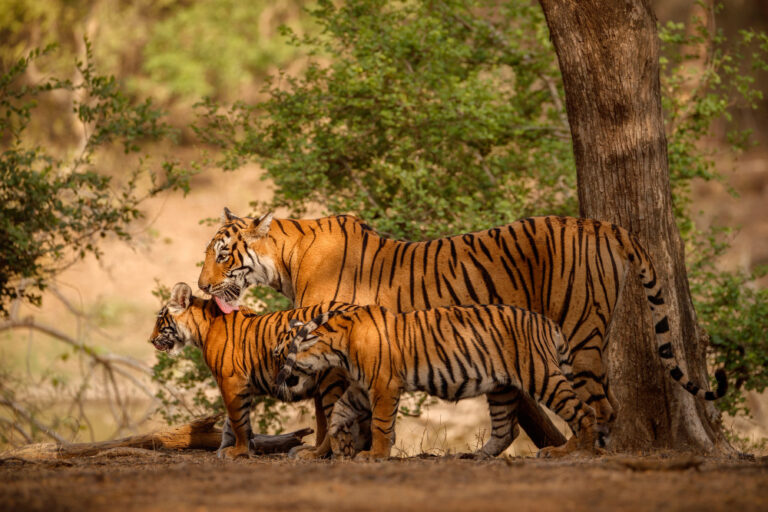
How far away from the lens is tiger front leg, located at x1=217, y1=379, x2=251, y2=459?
6.09 meters

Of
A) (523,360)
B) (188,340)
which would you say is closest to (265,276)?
(188,340)

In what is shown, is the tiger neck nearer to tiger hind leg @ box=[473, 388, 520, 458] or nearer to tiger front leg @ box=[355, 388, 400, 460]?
tiger front leg @ box=[355, 388, 400, 460]

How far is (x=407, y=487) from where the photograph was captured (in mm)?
3867

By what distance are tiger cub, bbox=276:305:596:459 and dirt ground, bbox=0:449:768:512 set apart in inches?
25.8

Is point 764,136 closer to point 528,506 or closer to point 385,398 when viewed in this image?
point 385,398

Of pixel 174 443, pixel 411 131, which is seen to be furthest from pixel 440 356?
pixel 411 131

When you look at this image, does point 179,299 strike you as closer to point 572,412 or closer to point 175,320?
point 175,320

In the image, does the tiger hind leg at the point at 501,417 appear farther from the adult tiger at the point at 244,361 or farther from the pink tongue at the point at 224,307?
the pink tongue at the point at 224,307

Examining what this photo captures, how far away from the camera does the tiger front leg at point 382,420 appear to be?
5.49 m

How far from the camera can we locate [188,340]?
6.55m

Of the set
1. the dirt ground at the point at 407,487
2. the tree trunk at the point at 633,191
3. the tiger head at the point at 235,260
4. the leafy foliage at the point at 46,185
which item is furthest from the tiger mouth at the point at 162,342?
the tree trunk at the point at 633,191

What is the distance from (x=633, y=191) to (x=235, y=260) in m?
2.84

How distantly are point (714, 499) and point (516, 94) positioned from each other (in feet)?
24.0

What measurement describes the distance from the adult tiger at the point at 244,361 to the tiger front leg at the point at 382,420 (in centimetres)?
55
